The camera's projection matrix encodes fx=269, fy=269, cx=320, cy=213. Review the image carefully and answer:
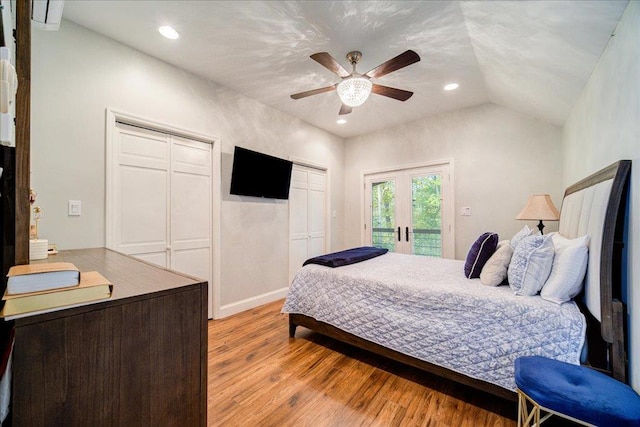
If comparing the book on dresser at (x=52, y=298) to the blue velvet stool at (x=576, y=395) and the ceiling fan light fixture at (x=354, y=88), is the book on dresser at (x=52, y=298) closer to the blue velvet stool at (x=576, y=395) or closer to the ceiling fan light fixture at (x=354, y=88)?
the blue velvet stool at (x=576, y=395)

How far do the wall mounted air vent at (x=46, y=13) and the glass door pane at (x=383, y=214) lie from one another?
13.7ft

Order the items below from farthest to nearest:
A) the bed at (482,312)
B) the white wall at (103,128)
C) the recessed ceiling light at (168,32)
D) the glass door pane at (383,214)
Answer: the glass door pane at (383,214)
the recessed ceiling light at (168,32)
the white wall at (103,128)
the bed at (482,312)

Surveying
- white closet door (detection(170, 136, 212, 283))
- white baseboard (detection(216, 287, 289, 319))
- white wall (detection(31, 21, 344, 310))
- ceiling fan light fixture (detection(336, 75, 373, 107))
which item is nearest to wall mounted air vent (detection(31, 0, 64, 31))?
white wall (detection(31, 21, 344, 310))

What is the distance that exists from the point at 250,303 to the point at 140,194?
5.97 feet

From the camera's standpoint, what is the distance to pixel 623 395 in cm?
111

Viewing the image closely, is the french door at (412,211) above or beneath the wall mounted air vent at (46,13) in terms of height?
beneath

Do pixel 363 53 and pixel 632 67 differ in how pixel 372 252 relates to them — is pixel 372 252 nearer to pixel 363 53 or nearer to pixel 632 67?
pixel 363 53

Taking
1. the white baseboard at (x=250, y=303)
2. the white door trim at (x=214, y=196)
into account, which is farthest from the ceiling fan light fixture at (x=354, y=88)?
the white baseboard at (x=250, y=303)

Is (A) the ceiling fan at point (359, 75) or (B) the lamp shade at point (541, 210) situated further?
(B) the lamp shade at point (541, 210)

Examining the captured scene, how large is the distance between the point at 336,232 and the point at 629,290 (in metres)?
3.87

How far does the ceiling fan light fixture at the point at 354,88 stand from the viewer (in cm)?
225

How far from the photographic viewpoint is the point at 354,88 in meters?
2.29

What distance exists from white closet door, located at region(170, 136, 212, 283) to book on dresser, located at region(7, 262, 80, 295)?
219cm

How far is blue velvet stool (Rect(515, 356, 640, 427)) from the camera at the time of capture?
1.04m
